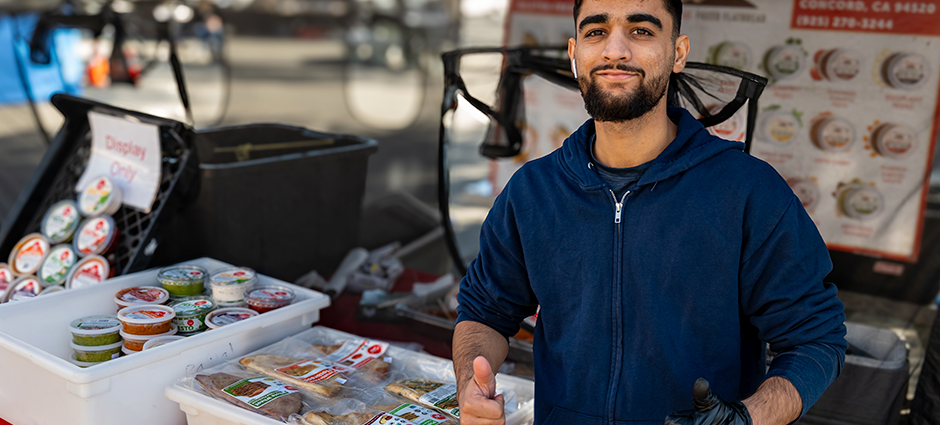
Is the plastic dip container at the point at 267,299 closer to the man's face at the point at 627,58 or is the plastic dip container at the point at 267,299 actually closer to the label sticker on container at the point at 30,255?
the label sticker on container at the point at 30,255

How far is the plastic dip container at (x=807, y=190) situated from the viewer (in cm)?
305

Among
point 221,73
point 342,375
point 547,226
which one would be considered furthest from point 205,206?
point 221,73

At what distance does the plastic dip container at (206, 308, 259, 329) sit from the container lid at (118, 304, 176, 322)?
0.30ft

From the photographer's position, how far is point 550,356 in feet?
4.90

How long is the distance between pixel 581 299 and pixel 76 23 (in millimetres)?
3028

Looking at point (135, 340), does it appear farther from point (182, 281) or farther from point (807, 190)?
point (807, 190)

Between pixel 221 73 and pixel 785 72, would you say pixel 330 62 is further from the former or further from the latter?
pixel 785 72

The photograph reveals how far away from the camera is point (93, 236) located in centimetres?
231

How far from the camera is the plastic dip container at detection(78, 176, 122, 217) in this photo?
235 cm

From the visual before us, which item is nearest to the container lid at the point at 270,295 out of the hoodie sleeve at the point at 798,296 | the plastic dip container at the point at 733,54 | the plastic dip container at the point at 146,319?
the plastic dip container at the point at 146,319

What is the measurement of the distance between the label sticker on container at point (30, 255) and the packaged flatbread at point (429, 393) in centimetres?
139

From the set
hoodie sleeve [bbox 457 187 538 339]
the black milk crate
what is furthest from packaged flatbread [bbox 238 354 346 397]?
the black milk crate

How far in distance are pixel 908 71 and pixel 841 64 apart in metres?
0.23

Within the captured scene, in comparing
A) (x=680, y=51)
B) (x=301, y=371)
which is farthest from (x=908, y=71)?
(x=301, y=371)
